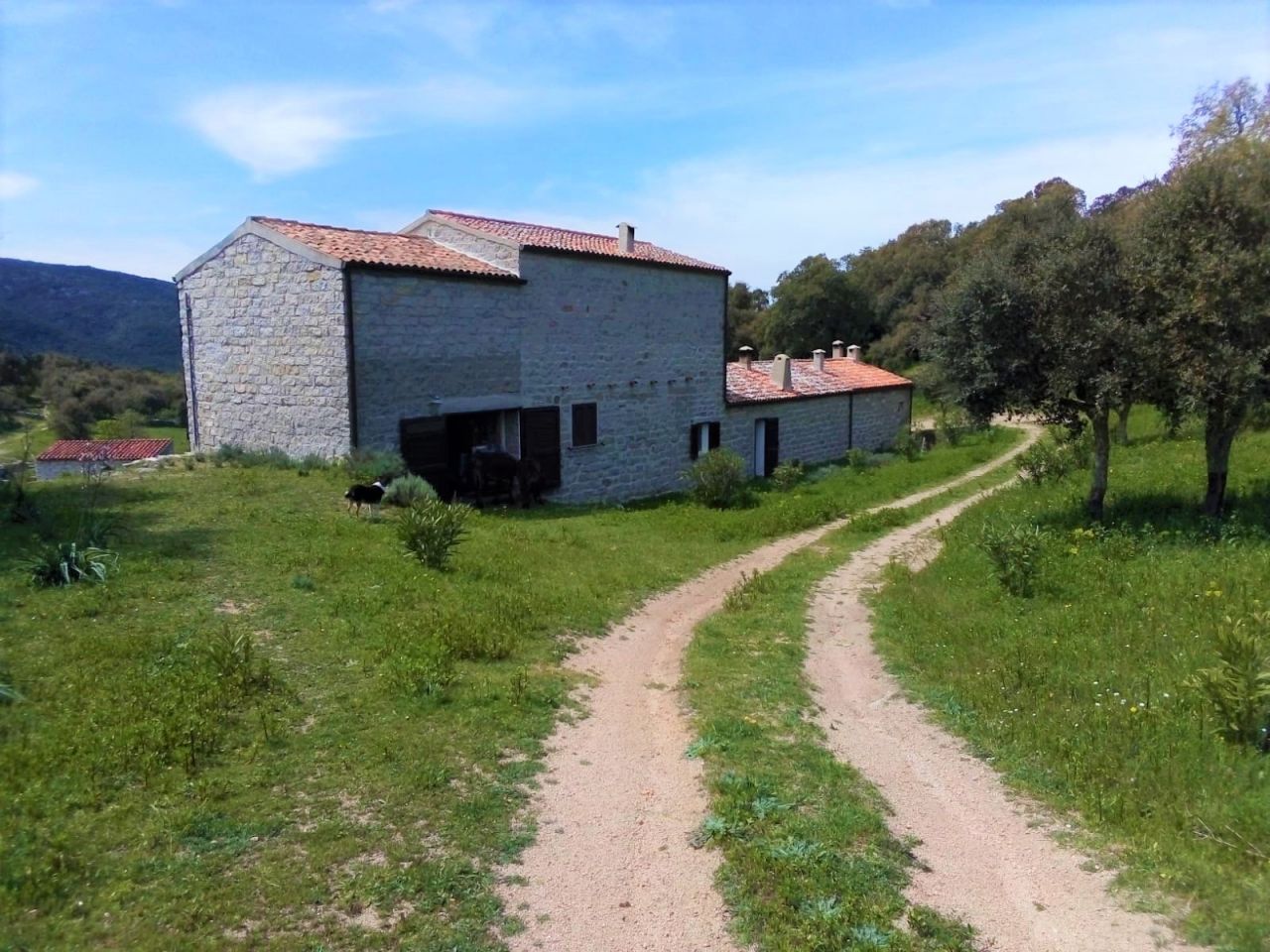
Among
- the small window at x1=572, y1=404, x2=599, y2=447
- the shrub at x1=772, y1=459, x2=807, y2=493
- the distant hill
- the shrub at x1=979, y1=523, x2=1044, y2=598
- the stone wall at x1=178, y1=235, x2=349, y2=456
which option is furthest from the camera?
the distant hill

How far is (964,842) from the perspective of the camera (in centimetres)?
537

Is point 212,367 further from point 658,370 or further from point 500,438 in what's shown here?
point 658,370

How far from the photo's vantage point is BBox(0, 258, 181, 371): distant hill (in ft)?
135

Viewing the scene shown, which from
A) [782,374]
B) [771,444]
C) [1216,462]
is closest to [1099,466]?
[1216,462]

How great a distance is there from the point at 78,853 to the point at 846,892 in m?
4.16

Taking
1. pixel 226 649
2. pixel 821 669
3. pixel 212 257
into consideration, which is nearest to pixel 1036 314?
pixel 821 669

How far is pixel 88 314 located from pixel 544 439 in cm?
4076

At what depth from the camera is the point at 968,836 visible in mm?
5461

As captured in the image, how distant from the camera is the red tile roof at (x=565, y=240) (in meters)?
19.7

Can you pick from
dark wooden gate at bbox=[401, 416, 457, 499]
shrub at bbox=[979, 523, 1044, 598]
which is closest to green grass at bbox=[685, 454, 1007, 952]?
shrub at bbox=[979, 523, 1044, 598]

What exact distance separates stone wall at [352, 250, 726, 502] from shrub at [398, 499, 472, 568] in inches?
217

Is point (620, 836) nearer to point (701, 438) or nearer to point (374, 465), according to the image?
point (374, 465)

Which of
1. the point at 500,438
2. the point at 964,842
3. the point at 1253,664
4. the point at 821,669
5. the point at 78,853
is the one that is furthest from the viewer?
the point at 500,438

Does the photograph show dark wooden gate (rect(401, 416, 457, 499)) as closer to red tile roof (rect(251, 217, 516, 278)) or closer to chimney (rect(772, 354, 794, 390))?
red tile roof (rect(251, 217, 516, 278))
